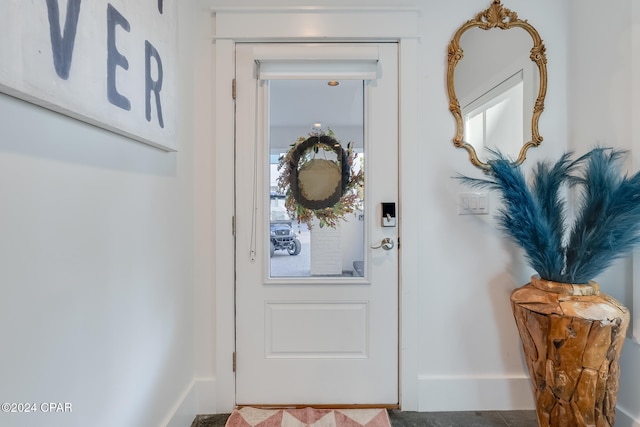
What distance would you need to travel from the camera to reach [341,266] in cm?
159

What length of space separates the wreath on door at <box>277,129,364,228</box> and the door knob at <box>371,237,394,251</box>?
0.22 m

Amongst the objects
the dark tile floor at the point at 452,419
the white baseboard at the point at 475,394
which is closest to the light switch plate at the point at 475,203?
the white baseboard at the point at 475,394

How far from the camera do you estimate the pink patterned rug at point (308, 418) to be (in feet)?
4.75

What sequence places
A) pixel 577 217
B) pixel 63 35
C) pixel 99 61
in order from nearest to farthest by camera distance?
1. pixel 63 35
2. pixel 99 61
3. pixel 577 217

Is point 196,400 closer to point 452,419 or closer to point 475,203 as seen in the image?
point 452,419

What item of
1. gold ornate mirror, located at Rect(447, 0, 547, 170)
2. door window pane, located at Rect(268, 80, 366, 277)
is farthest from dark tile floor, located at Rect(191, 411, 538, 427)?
gold ornate mirror, located at Rect(447, 0, 547, 170)

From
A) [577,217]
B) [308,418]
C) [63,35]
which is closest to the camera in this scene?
[63,35]

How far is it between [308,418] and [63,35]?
174 centimetres

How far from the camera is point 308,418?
1475mm

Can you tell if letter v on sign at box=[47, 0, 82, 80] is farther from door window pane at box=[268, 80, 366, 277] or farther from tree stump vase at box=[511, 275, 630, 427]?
tree stump vase at box=[511, 275, 630, 427]

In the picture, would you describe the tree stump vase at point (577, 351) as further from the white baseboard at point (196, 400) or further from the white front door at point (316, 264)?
the white baseboard at point (196, 400)

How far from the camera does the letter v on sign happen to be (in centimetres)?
64

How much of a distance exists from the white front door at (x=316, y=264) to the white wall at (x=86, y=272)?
36cm

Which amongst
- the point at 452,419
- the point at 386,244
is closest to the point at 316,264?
the point at 386,244
